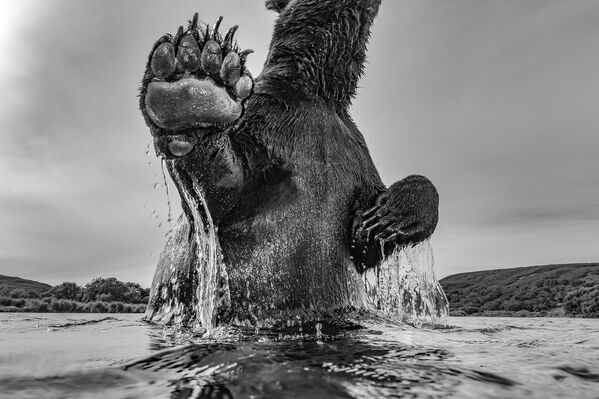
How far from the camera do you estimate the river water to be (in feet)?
6.10

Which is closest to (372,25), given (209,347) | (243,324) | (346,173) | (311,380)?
(346,173)

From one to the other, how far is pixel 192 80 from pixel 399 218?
2.16 meters

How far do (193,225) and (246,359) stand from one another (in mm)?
2240

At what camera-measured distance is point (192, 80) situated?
3158 millimetres

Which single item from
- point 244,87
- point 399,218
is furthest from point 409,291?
point 244,87

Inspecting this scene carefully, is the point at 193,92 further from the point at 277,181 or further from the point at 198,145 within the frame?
the point at 277,181

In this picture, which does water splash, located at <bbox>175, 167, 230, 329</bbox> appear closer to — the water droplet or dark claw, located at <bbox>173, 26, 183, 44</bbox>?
the water droplet

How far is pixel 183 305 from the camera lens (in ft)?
15.3

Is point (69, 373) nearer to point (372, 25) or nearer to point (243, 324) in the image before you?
point (243, 324)

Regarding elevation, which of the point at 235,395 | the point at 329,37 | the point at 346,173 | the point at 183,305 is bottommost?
the point at 235,395

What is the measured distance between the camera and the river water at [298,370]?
1.86 meters

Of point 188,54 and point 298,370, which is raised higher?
point 188,54

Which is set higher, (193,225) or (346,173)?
(346,173)

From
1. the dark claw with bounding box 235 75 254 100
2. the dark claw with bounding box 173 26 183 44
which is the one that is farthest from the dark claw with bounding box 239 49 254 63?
the dark claw with bounding box 173 26 183 44
